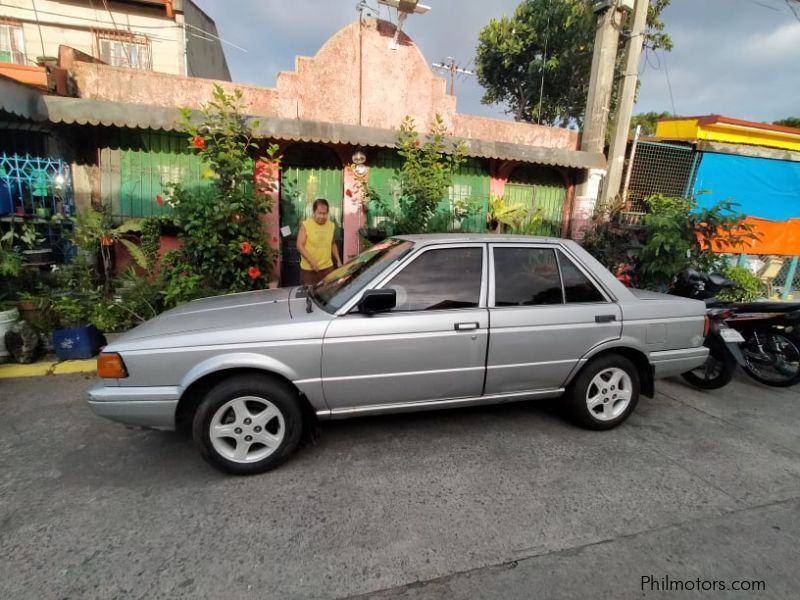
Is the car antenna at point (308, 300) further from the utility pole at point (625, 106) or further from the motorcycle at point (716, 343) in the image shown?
the utility pole at point (625, 106)

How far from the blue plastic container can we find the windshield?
326 cm

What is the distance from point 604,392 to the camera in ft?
11.3

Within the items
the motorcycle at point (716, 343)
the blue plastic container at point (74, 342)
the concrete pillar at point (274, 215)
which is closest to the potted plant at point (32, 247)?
the blue plastic container at point (74, 342)

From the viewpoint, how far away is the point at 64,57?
19.4 ft

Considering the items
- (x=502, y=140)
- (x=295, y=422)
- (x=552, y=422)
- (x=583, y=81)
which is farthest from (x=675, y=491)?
(x=583, y=81)

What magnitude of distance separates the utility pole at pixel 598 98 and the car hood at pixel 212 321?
6.84m

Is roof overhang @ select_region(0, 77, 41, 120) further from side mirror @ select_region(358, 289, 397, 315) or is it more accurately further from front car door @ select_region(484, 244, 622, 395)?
front car door @ select_region(484, 244, 622, 395)

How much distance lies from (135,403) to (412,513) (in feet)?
6.01

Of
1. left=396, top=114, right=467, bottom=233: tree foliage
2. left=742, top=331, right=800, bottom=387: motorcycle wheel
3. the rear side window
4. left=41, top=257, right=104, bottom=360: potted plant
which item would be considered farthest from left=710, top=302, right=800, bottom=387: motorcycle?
left=41, top=257, right=104, bottom=360: potted plant

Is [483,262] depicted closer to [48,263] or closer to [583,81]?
[48,263]

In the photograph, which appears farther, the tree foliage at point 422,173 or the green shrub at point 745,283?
the green shrub at point 745,283

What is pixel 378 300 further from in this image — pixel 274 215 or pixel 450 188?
pixel 450 188

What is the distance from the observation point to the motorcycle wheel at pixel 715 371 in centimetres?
431

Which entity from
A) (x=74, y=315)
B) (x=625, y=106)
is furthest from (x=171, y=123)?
(x=625, y=106)
